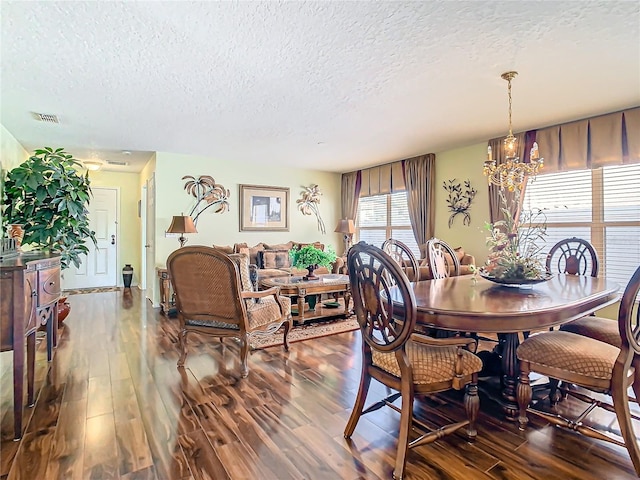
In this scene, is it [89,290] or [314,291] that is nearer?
[314,291]

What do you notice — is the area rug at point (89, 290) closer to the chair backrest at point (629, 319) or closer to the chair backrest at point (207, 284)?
the chair backrest at point (207, 284)

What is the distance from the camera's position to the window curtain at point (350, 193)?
24.1 feet

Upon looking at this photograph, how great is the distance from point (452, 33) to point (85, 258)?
770cm

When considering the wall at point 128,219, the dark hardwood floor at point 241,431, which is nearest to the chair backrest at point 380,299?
the dark hardwood floor at point 241,431

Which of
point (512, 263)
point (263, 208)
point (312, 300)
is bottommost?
point (312, 300)

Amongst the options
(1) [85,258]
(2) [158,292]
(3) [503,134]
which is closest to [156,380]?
(2) [158,292]

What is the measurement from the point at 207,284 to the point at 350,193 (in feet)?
16.5

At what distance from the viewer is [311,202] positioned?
287 inches

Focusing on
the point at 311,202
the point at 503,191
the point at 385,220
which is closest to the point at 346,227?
the point at 385,220

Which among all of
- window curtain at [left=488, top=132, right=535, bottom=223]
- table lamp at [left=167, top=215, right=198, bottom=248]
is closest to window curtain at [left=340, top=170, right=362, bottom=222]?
window curtain at [left=488, top=132, right=535, bottom=223]

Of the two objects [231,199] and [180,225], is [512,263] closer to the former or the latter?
[180,225]

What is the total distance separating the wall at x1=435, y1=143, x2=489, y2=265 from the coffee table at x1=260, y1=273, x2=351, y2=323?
2.02 m

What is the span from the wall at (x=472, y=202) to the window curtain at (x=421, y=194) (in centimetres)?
10

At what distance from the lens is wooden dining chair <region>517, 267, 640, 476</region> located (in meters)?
1.69
